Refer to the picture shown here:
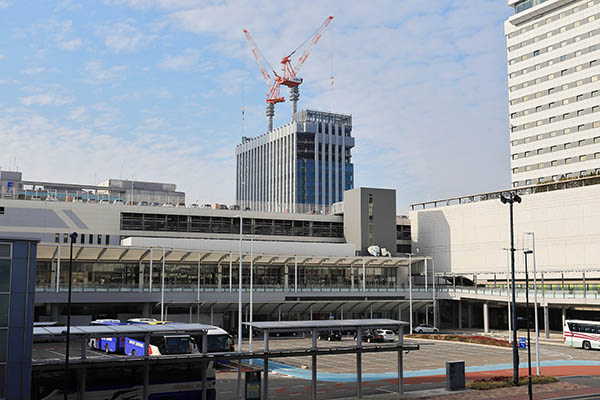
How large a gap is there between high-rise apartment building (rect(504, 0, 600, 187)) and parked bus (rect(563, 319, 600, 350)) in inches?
2137

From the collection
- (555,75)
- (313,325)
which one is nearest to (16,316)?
(313,325)

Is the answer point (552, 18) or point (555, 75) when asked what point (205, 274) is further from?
point (552, 18)

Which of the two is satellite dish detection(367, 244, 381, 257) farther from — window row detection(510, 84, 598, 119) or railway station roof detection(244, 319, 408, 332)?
railway station roof detection(244, 319, 408, 332)

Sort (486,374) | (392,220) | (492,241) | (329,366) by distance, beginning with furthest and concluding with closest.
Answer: (392,220)
(492,241)
(329,366)
(486,374)

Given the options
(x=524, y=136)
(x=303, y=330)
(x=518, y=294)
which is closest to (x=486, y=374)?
(x=303, y=330)

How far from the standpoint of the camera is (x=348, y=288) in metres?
89.9

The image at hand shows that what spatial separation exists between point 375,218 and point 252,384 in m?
75.9

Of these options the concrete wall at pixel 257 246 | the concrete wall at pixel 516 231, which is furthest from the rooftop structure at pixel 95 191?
the concrete wall at pixel 516 231

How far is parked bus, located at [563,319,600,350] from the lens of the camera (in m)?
61.4

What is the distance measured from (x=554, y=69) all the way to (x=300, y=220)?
54867 mm

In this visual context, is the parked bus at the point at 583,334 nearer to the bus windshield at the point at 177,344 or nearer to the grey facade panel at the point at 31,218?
the bus windshield at the point at 177,344

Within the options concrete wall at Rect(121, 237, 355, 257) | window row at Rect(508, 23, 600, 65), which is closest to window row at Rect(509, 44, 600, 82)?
window row at Rect(508, 23, 600, 65)

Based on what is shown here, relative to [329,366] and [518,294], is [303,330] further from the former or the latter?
[518,294]

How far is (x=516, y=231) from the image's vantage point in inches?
3676
